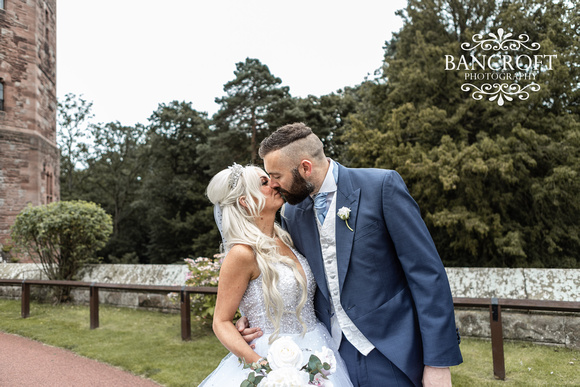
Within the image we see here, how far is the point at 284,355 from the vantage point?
6.63 feet

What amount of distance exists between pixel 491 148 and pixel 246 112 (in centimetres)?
1316

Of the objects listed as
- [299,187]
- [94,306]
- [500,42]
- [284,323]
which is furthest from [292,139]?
[500,42]

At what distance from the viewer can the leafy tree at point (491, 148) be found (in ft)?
43.4

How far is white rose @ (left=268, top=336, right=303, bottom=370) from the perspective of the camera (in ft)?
6.61

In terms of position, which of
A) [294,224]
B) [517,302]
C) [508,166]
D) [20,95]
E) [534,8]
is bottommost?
[517,302]

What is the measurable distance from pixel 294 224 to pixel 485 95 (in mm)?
14230

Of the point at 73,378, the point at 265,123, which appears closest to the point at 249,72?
the point at 265,123

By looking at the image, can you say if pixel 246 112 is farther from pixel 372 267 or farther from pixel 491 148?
pixel 372 267

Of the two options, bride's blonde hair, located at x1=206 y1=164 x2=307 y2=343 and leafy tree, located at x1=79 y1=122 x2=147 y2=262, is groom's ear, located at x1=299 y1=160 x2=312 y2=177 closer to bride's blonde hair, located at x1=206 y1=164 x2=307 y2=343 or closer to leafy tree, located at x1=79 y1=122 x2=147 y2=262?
bride's blonde hair, located at x1=206 y1=164 x2=307 y2=343

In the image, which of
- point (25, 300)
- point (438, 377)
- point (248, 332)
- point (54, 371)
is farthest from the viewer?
point (25, 300)

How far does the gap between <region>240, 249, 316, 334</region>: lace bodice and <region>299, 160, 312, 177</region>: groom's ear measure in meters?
0.62

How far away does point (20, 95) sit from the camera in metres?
18.4

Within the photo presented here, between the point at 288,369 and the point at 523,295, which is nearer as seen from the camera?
the point at 288,369

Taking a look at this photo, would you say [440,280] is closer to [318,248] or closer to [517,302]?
[318,248]
